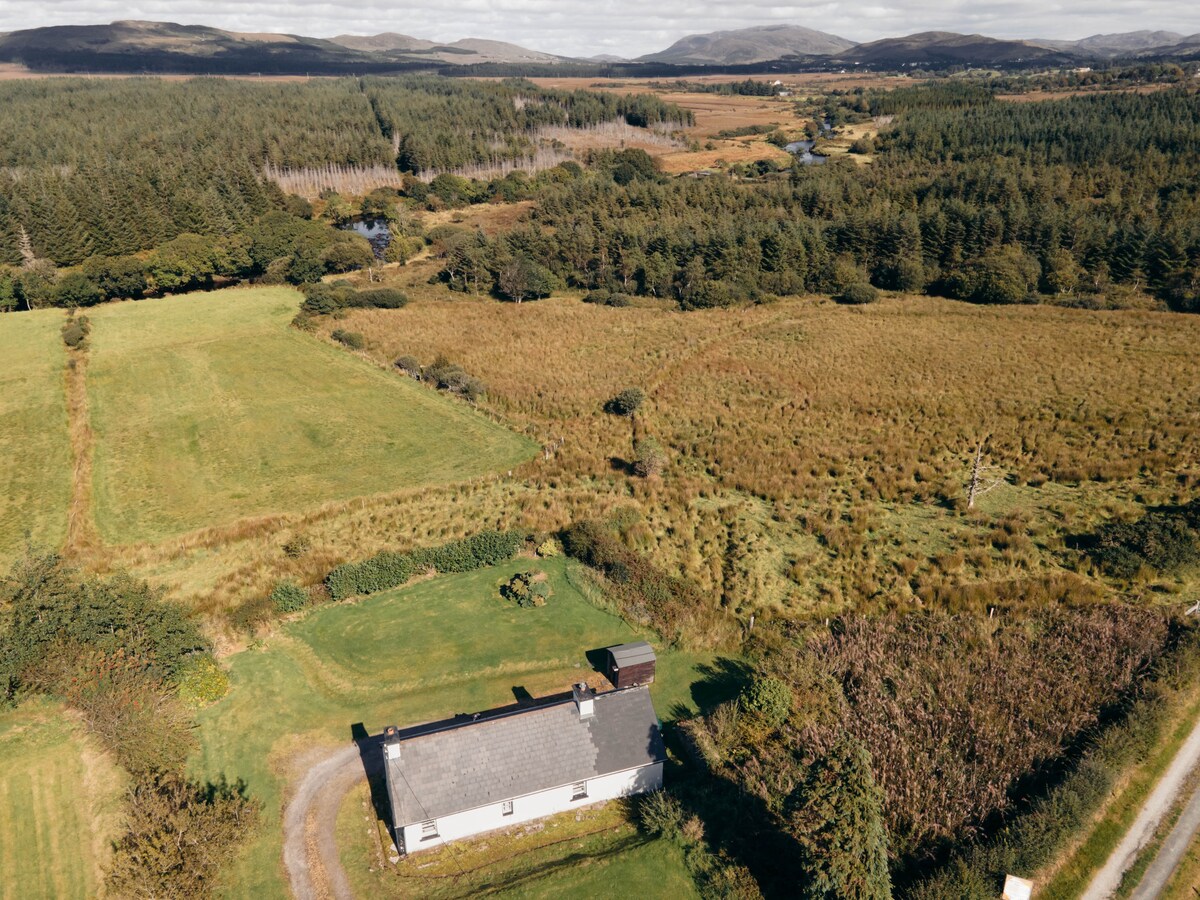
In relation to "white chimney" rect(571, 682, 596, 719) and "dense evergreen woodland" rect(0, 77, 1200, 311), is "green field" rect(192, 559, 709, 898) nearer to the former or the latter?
"white chimney" rect(571, 682, 596, 719)

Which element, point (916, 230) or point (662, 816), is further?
point (916, 230)

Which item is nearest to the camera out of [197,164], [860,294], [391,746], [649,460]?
[391,746]

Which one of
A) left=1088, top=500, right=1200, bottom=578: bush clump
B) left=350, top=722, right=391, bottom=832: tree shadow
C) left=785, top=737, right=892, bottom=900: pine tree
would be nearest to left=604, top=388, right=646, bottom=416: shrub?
left=1088, top=500, right=1200, bottom=578: bush clump

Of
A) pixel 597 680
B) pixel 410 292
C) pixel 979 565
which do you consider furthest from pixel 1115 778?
pixel 410 292

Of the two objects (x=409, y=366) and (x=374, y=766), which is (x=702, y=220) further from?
(x=374, y=766)

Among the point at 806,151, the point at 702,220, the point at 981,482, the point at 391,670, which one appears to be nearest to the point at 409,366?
the point at 391,670

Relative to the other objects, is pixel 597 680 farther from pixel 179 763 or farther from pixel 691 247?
pixel 691 247

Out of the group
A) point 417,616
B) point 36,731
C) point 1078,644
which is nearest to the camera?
point 36,731
